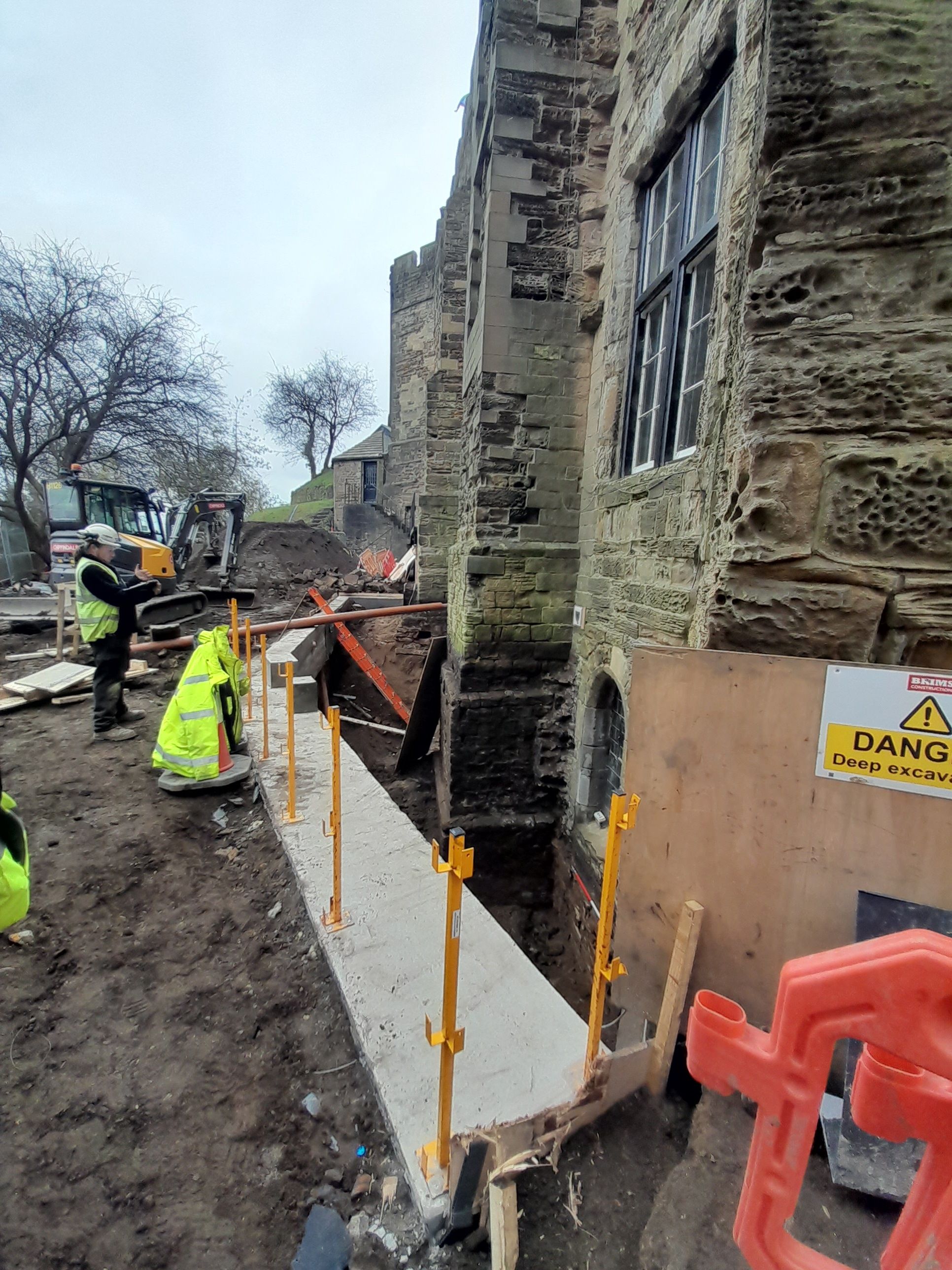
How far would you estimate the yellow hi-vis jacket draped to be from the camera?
4.38 m

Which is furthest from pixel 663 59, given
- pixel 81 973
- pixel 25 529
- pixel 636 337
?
pixel 25 529

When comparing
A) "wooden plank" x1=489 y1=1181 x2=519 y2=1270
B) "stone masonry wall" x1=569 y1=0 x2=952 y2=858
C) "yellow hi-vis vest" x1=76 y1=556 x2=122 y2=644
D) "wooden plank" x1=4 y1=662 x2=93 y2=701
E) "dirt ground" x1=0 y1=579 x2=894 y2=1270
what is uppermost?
"stone masonry wall" x1=569 y1=0 x2=952 y2=858

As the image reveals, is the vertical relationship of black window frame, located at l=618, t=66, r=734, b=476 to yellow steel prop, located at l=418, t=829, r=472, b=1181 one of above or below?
above

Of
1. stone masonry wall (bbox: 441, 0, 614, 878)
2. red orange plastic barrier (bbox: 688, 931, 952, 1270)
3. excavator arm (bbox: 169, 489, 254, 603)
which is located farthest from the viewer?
excavator arm (bbox: 169, 489, 254, 603)

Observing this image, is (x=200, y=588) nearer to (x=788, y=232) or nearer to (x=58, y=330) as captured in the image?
(x=58, y=330)

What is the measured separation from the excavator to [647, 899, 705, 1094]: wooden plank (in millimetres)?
11324

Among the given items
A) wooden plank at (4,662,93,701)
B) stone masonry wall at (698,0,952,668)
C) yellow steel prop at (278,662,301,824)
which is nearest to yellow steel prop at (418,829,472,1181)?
stone masonry wall at (698,0,952,668)

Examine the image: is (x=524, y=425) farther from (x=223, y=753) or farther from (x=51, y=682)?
(x=51, y=682)

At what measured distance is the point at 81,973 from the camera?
280cm

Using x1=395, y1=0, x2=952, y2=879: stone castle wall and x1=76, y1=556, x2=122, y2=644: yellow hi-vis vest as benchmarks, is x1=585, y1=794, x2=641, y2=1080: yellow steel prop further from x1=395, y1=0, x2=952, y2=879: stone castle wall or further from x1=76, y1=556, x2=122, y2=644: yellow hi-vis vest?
x1=76, y1=556, x2=122, y2=644: yellow hi-vis vest

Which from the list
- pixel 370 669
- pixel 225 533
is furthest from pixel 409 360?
pixel 370 669

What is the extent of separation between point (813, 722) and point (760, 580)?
775 millimetres

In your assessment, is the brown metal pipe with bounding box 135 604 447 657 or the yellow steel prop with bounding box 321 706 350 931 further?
the brown metal pipe with bounding box 135 604 447 657

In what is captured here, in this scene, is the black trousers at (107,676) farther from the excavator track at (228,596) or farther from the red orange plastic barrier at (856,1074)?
the excavator track at (228,596)
